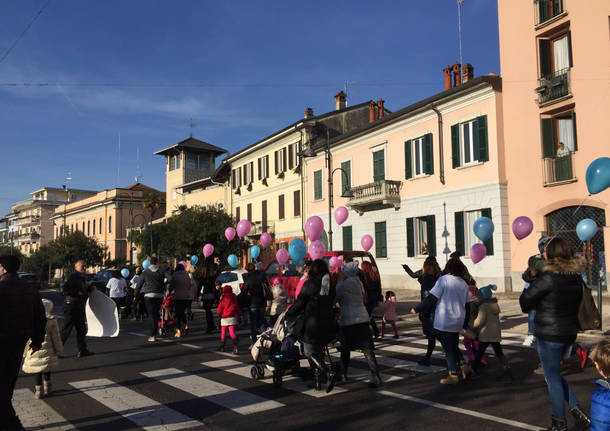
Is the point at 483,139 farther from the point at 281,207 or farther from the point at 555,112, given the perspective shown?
the point at 281,207

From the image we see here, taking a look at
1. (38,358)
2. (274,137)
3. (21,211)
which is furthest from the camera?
(21,211)

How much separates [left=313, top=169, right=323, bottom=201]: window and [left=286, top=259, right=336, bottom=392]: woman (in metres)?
26.3

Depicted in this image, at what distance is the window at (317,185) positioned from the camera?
33.2 meters

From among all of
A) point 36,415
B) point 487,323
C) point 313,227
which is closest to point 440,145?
point 313,227

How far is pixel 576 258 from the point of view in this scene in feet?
15.9

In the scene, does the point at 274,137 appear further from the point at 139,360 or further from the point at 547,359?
the point at 547,359

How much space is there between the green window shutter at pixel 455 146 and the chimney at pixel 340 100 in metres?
16.6

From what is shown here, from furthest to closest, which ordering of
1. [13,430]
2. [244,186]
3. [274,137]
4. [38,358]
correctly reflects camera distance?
[244,186] < [274,137] < [38,358] < [13,430]

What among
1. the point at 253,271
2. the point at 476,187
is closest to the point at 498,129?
the point at 476,187

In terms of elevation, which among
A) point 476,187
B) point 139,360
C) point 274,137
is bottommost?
point 139,360

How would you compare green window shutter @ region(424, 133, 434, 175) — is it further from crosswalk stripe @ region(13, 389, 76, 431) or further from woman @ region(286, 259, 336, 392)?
crosswalk stripe @ region(13, 389, 76, 431)

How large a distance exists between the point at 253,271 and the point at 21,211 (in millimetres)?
118079

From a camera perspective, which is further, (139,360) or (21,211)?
(21,211)

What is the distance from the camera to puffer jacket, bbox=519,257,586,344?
4691 mm
